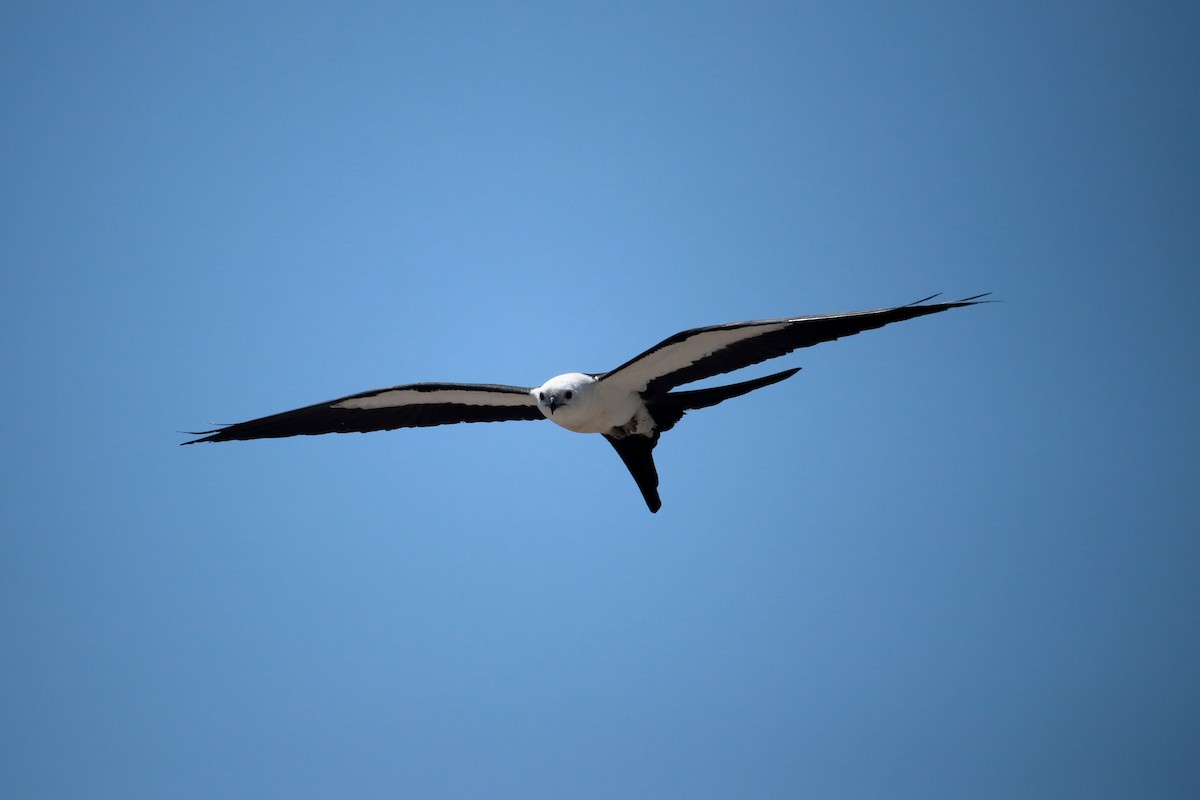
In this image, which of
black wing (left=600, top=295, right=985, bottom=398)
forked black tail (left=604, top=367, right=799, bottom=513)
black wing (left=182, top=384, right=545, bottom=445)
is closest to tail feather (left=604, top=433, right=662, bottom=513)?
forked black tail (left=604, top=367, right=799, bottom=513)

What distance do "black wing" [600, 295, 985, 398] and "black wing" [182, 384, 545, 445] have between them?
1743mm

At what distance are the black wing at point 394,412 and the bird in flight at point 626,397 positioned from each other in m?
0.01

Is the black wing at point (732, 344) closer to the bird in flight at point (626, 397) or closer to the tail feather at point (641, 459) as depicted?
the bird in flight at point (626, 397)

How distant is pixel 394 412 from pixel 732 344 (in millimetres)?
4592

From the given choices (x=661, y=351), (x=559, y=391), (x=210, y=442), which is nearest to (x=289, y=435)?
(x=210, y=442)

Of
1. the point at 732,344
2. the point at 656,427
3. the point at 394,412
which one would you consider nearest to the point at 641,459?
the point at 656,427

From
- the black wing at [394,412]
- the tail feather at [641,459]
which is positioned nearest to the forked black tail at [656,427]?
the tail feather at [641,459]

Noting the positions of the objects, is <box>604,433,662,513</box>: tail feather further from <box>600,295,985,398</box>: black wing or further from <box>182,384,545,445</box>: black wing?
<box>182,384,545,445</box>: black wing

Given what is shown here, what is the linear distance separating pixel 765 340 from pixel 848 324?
3.14 ft

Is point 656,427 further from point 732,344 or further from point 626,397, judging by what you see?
point 732,344

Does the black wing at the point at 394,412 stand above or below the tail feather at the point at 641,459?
above

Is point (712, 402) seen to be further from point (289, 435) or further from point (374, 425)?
point (289, 435)

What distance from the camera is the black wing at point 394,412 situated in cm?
1231

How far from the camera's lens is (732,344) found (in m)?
10.4
